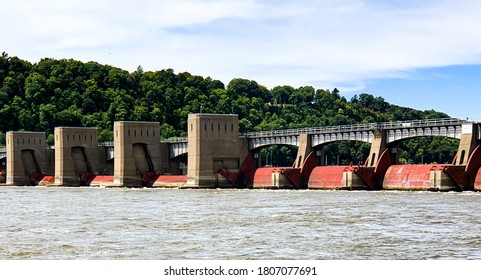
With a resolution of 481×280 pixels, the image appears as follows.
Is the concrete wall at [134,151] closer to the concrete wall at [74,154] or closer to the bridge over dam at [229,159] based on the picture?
the bridge over dam at [229,159]

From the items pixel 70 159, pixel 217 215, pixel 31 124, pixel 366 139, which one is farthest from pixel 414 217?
pixel 31 124

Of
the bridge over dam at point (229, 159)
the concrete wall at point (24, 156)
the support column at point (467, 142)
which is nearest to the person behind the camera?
the support column at point (467, 142)

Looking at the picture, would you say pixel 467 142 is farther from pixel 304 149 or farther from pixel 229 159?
pixel 229 159

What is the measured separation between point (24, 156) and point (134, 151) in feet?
112

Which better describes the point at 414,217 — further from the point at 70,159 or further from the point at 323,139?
the point at 70,159

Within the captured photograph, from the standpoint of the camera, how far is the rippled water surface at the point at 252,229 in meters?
42.9

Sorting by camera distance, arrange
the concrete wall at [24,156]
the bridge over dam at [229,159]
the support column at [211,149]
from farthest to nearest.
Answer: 1. the concrete wall at [24,156]
2. the support column at [211,149]
3. the bridge over dam at [229,159]

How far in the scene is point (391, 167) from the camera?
4016 inches

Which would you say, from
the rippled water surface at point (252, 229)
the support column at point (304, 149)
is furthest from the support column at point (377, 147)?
the rippled water surface at point (252, 229)

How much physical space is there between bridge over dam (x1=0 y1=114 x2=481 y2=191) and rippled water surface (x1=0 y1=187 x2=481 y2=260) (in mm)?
14688

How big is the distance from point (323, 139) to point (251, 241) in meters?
68.0

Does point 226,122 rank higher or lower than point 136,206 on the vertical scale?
higher

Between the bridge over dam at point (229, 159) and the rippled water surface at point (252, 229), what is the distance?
Answer: 48.2 ft

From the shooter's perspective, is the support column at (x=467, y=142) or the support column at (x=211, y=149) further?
the support column at (x=211, y=149)
